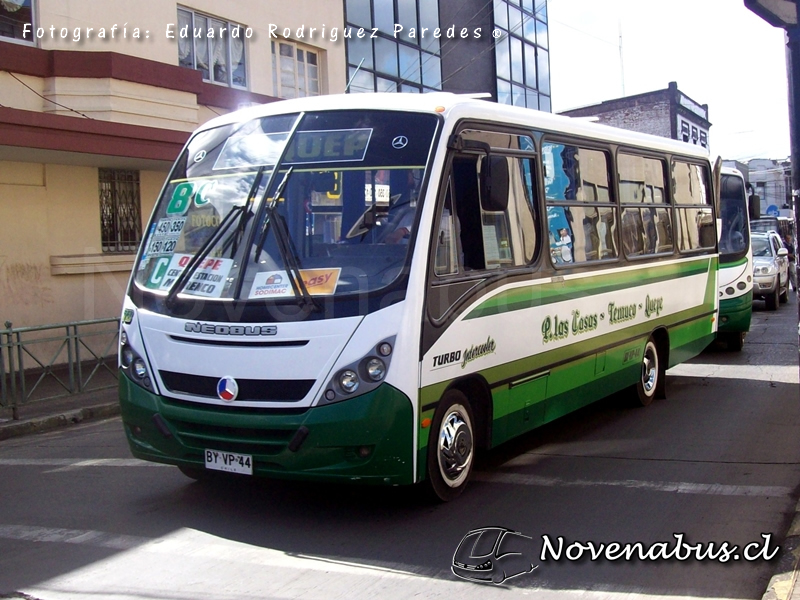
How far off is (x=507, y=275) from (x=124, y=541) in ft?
10.8

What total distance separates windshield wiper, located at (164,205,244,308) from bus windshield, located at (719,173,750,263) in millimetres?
10310

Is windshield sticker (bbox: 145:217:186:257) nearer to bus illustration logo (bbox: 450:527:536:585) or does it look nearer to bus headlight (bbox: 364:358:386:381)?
bus headlight (bbox: 364:358:386:381)

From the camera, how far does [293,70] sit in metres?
19.4

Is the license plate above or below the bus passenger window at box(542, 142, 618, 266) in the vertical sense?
below

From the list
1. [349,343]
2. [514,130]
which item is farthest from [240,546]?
[514,130]

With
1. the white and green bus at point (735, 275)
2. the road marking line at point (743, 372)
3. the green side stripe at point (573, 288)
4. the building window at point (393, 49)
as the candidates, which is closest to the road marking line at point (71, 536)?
the green side stripe at point (573, 288)

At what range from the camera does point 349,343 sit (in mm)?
5484

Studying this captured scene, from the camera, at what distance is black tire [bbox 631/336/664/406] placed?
9883 millimetres

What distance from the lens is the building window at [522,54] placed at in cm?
2742

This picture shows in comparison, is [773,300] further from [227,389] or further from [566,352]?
[227,389]

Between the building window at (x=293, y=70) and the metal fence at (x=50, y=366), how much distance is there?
842 centimetres

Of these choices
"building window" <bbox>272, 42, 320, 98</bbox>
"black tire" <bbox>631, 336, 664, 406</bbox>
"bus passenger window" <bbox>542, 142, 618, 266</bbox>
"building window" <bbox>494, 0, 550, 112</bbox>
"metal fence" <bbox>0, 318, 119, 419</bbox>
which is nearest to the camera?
"bus passenger window" <bbox>542, 142, 618, 266</bbox>

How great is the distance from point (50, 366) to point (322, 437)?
6487mm

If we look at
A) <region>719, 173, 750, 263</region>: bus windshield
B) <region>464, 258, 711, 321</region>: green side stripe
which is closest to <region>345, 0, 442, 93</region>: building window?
<region>719, 173, 750, 263</region>: bus windshield
